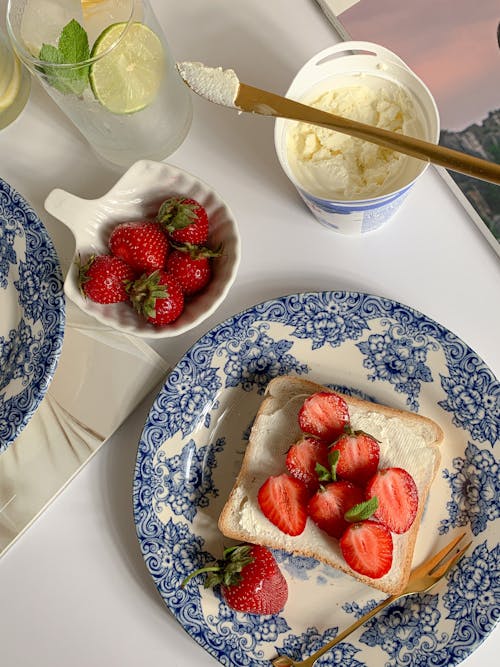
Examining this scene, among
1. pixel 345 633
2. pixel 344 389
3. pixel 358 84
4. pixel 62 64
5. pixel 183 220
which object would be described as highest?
pixel 358 84

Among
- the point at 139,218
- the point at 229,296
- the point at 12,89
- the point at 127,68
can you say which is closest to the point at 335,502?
the point at 229,296

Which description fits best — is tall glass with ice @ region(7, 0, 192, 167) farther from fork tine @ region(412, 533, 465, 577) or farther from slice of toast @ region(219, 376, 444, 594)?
fork tine @ region(412, 533, 465, 577)

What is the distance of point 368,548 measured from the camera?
1043mm

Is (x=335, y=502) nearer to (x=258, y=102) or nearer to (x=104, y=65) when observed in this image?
(x=258, y=102)

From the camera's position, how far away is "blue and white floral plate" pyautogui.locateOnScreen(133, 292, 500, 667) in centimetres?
109

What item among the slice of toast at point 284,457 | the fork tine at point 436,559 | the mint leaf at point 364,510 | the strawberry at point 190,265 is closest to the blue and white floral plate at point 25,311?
the strawberry at point 190,265

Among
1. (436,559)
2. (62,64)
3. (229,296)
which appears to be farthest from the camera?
(229,296)

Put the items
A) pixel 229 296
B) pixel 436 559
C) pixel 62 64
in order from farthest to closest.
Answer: pixel 229 296 < pixel 436 559 < pixel 62 64

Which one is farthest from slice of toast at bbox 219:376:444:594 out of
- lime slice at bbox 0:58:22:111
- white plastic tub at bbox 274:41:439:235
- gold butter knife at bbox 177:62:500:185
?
lime slice at bbox 0:58:22:111

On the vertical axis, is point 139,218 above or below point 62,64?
below

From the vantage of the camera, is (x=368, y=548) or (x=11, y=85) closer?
(x=368, y=548)

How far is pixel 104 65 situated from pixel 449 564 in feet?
2.81

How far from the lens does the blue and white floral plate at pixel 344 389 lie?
109 centimetres

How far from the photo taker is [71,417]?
3.92 ft
